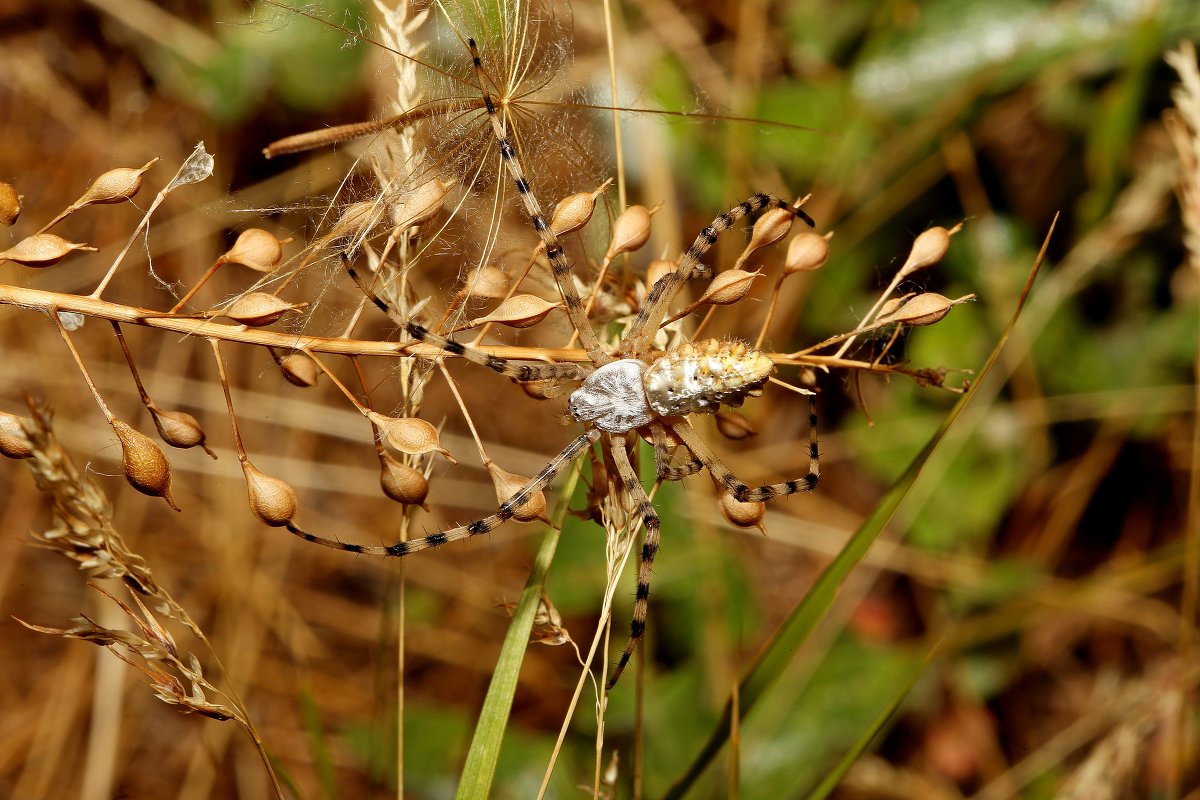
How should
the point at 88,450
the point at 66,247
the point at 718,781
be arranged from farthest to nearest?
the point at 88,450
the point at 718,781
the point at 66,247

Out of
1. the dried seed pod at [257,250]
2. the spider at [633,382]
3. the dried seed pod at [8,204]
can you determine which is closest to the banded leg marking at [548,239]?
the spider at [633,382]

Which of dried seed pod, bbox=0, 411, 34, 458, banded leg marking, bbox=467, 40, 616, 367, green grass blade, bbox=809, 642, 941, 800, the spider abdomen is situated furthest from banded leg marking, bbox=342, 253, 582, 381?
green grass blade, bbox=809, 642, 941, 800

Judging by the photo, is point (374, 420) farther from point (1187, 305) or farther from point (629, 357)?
point (1187, 305)

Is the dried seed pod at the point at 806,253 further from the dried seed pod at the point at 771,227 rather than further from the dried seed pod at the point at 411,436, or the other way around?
the dried seed pod at the point at 411,436

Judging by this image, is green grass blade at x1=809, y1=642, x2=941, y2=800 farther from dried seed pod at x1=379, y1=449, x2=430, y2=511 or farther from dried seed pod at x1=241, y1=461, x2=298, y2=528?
dried seed pod at x1=241, y1=461, x2=298, y2=528

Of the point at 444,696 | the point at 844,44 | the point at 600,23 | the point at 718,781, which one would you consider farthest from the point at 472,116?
the point at 444,696

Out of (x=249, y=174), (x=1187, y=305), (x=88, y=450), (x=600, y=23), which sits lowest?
(x=88, y=450)
